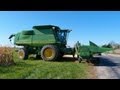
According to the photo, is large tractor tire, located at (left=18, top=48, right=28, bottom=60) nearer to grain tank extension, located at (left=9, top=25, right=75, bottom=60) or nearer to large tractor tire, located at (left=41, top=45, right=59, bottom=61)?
grain tank extension, located at (left=9, top=25, right=75, bottom=60)

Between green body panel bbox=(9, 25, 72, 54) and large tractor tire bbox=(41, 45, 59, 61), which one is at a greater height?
green body panel bbox=(9, 25, 72, 54)

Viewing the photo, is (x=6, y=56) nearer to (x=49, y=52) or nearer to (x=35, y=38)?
(x=49, y=52)

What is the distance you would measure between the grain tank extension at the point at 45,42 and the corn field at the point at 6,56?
3.92ft

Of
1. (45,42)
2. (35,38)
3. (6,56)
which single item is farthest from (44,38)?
(6,56)

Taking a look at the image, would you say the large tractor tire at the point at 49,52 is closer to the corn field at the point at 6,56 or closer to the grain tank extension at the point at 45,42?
the grain tank extension at the point at 45,42

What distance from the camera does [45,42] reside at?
26.9ft

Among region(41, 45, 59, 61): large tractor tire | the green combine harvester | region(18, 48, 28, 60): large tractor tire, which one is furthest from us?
region(18, 48, 28, 60): large tractor tire

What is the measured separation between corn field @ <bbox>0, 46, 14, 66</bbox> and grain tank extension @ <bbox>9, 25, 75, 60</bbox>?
3.92 feet

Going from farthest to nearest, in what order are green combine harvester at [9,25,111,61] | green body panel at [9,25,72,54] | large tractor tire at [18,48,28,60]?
1. large tractor tire at [18,48,28,60]
2. green body panel at [9,25,72,54]
3. green combine harvester at [9,25,111,61]

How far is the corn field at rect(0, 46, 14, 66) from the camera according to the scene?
6.70 meters

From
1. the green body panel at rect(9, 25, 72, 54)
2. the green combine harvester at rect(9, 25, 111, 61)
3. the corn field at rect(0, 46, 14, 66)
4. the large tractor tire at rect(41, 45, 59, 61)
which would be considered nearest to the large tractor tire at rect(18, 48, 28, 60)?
the green combine harvester at rect(9, 25, 111, 61)

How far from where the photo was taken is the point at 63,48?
26.5 ft

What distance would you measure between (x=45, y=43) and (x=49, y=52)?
1.32 ft
